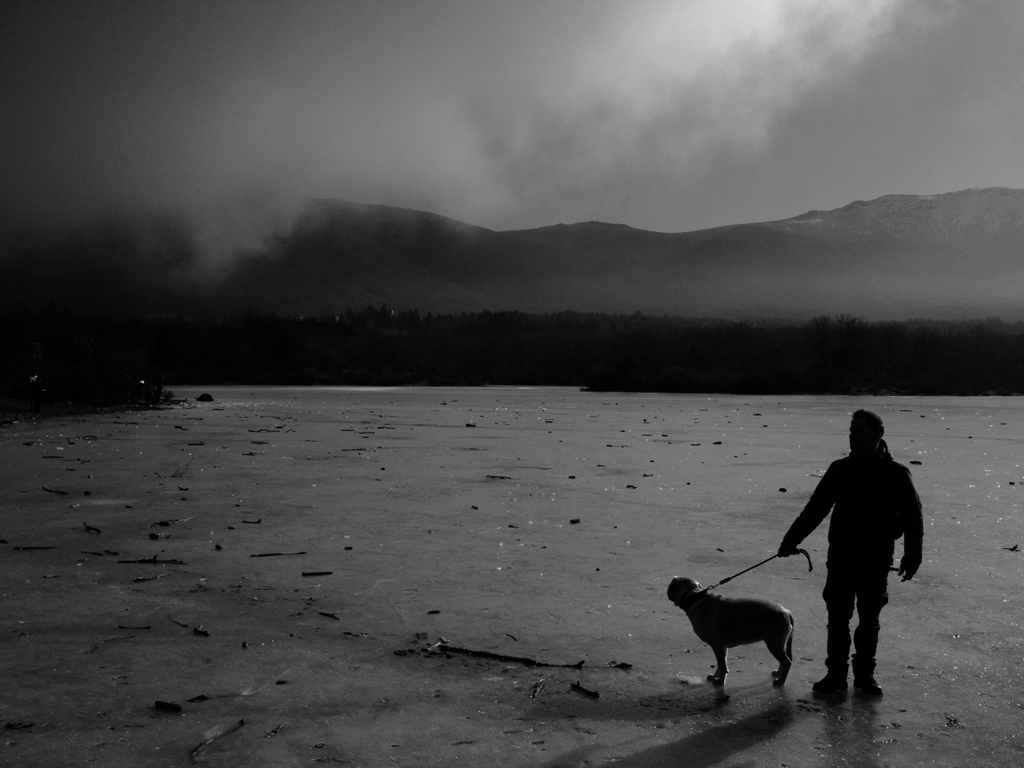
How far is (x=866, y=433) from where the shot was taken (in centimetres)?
523

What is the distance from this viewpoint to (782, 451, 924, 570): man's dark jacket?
17.0 ft

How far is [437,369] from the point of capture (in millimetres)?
142250

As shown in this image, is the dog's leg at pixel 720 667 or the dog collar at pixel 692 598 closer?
the dog's leg at pixel 720 667

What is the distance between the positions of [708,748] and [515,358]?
153441 mm

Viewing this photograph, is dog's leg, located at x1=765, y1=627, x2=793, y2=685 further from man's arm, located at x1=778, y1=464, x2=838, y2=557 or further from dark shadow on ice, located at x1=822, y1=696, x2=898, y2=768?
man's arm, located at x1=778, y1=464, x2=838, y2=557

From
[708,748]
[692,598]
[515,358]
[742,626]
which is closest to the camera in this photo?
[708,748]

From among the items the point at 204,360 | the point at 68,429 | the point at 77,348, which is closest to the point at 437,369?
the point at 204,360

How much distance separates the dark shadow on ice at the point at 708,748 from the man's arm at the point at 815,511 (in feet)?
3.88

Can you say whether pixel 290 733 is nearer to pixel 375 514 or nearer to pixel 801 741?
pixel 801 741

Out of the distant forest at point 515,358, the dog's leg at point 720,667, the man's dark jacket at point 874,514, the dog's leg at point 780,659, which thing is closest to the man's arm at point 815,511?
the man's dark jacket at point 874,514

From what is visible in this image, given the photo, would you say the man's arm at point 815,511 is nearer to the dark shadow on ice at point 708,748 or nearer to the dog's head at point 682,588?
the dog's head at point 682,588

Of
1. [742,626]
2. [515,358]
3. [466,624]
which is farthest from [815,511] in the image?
[515,358]

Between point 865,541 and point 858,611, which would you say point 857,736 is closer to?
point 858,611

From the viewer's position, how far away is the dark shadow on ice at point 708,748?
13.6 ft
